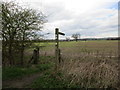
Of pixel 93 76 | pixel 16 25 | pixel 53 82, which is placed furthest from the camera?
pixel 16 25

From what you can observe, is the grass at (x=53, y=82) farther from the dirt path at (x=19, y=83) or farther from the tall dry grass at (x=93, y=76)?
the dirt path at (x=19, y=83)

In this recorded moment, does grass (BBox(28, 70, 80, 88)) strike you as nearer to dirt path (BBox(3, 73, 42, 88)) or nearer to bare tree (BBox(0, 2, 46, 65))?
dirt path (BBox(3, 73, 42, 88))

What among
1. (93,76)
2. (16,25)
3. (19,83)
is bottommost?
(19,83)

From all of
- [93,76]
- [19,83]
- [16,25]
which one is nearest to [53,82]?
[19,83]

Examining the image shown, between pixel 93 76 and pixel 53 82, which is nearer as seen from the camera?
pixel 93 76

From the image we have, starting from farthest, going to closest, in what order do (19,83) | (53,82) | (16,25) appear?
(16,25), (19,83), (53,82)

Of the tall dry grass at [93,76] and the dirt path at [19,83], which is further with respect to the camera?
the dirt path at [19,83]

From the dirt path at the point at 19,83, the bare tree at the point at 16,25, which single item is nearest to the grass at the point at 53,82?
the dirt path at the point at 19,83

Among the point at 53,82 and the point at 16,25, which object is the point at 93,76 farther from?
the point at 16,25

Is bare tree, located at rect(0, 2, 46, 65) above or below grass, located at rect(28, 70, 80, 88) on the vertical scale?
above

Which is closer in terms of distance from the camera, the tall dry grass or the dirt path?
the tall dry grass

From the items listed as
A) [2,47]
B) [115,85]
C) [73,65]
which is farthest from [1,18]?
[115,85]

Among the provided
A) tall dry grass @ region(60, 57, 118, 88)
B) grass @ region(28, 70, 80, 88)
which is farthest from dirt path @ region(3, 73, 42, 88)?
tall dry grass @ region(60, 57, 118, 88)

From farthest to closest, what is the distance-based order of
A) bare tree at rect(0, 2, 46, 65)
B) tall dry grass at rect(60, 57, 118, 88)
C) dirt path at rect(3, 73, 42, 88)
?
bare tree at rect(0, 2, 46, 65)
dirt path at rect(3, 73, 42, 88)
tall dry grass at rect(60, 57, 118, 88)
